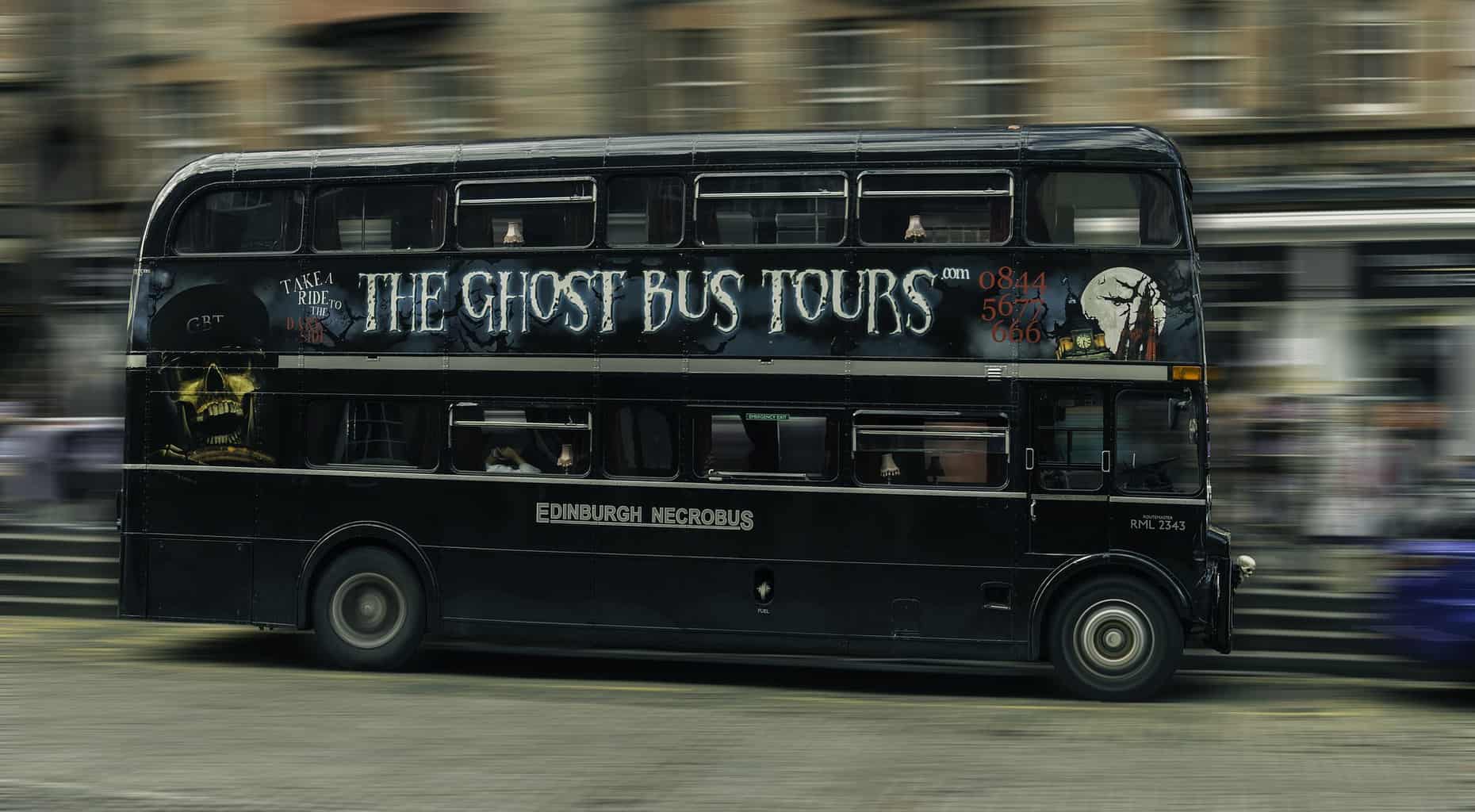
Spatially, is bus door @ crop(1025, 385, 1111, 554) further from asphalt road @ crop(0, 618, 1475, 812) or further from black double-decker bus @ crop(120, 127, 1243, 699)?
asphalt road @ crop(0, 618, 1475, 812)

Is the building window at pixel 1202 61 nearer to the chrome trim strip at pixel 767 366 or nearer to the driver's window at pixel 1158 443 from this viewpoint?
the driver's window at pixel 1158 443

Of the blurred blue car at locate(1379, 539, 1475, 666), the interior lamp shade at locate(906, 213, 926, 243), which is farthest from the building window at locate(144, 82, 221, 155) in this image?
the blurred blue car at locate(1379, 539, 1475, 666)

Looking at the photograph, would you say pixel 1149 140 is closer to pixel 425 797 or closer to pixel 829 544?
pixel 829 544

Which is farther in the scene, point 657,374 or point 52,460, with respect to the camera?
point 52,460

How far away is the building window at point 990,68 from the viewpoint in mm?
21703

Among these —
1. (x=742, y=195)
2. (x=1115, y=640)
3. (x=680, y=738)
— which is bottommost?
(x=680, y=738)

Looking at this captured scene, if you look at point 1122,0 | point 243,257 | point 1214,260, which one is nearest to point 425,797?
point 243,257

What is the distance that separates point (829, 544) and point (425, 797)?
463 cm

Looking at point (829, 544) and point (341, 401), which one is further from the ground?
point (341, 401)

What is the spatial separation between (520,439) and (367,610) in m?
1.80

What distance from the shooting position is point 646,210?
1283 centimetres

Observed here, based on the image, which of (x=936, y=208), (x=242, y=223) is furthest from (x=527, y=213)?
(x=936, y=208)

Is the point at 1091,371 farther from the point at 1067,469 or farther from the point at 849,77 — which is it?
the point at 849,77

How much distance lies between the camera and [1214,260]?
20406 millimetres
